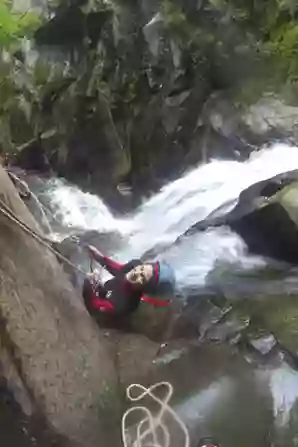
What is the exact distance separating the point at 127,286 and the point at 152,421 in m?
0.19

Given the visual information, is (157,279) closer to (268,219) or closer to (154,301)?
(154,301)

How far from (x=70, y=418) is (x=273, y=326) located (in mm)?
311

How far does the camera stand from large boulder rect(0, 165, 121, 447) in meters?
0.95

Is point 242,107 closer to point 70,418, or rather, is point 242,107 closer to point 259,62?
point 259,62

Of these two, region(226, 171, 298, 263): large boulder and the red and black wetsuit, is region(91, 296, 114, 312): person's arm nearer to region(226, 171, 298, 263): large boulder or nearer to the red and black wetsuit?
the red and black wetsuit

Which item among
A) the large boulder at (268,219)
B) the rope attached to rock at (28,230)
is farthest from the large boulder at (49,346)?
the large boulder at (268,219)

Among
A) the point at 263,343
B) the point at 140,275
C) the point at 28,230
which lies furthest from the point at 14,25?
the point at 263,343

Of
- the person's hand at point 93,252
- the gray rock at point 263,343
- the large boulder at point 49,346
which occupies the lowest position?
the gray rock at point 263,343

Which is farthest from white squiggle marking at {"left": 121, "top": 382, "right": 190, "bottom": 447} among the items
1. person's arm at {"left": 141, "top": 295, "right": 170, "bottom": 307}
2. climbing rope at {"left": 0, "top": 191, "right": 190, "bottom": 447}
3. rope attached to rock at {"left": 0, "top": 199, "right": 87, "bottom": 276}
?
rope attached to rock at {"left": 0, "top": 199, "right": 87, "bottom": 276}

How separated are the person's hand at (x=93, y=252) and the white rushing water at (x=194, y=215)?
0.09ft

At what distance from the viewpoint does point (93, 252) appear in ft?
3.22

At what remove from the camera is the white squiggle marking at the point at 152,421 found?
37.1 inches

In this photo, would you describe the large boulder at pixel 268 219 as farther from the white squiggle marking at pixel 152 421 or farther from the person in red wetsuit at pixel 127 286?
the white squiggle marking at pixel 152 421

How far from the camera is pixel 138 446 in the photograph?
3.12ft
